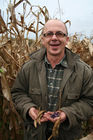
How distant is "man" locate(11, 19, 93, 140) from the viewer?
5.66 feet

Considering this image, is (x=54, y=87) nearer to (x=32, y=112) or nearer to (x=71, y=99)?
(x=71, y=99)

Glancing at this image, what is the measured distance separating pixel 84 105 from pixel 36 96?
50cm

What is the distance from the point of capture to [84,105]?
171 centimetres

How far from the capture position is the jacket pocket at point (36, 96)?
1806mm

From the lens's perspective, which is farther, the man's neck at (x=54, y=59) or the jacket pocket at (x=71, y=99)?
the man's neck at (x=54, y=59)

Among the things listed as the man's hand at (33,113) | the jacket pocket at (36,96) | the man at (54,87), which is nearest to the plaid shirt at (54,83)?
the man at (54,87)

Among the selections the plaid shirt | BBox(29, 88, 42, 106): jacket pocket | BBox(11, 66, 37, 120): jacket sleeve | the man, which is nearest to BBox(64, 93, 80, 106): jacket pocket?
the man

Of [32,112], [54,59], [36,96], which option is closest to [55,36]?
[54,59]

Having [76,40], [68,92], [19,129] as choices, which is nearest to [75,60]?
[68,92]

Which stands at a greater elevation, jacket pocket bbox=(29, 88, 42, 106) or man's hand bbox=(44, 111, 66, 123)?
jacket pocket bbox=(29, 88, 42, 106)

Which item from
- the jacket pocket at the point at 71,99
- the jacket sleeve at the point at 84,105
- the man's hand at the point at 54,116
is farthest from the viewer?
the jacket pocket at the point at 71,99

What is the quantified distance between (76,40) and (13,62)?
2058 mm

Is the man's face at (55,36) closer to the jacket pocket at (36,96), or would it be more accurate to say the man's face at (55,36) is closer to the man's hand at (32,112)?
the jacket pocket at (36,96)

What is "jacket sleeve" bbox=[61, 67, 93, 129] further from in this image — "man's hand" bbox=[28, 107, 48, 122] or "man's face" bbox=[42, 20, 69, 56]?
"man's face" bbox=[42, 20, 69, 56]
